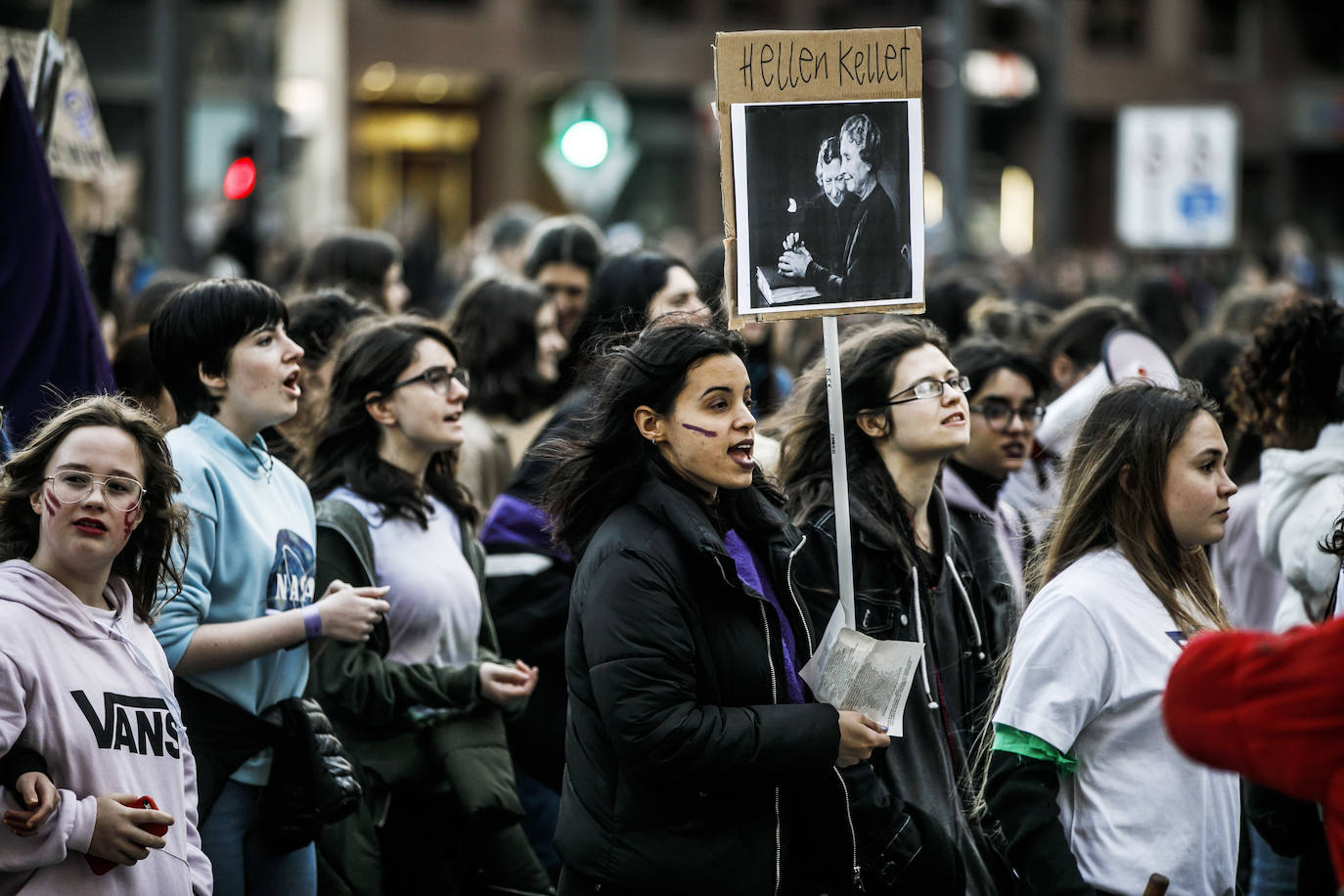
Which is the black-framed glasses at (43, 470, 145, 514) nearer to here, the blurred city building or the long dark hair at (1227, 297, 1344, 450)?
the long dark hair at (1227, 297, 1344, 450)

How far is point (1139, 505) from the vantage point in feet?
13.5

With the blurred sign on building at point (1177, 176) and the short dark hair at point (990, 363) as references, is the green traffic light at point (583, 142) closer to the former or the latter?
the blurred sign on building at point (1177, 176)

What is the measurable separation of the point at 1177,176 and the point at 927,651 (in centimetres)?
1131

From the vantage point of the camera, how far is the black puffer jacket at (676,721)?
11.9 feet

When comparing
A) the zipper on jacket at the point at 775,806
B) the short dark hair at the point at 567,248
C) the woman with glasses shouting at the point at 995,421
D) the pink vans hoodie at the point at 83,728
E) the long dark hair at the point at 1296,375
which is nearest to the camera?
the pink vans hoodie at the point at 83,728

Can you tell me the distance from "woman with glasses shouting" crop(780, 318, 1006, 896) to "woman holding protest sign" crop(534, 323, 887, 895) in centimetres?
33

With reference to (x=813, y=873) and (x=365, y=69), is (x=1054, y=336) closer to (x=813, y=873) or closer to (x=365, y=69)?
(x=813, y=873)

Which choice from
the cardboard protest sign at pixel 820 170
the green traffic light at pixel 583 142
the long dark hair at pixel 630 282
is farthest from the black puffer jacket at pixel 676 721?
the green traffic light at pixel 583 142

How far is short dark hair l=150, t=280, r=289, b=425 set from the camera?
4.60m

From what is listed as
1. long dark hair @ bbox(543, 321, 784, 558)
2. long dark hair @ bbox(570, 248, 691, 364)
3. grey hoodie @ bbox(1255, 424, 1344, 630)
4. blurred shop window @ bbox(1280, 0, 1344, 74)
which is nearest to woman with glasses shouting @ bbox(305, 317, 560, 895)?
long dark hair @ bbox(543, 321, 784, 558)

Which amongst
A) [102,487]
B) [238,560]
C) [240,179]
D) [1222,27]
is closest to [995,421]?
[238,560]

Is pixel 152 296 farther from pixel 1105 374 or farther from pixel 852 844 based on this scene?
pixel 852 844

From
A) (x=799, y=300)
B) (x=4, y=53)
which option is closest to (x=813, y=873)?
(x=799, y=300)

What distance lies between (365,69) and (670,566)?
104 ft
